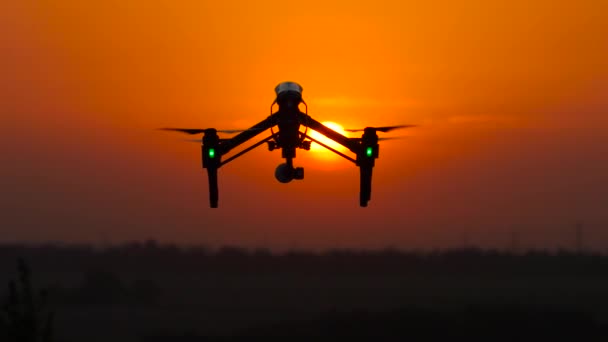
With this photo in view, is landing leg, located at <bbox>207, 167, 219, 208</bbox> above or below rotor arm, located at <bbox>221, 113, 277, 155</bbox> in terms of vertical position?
below

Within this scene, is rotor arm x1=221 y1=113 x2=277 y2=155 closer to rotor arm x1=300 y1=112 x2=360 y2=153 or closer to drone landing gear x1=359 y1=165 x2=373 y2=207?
rotor arm x1=300 y1=112 x2=360 y2=153

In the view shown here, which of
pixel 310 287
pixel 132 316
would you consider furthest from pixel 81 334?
pixel 310 287

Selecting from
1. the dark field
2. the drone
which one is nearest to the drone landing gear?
the drone

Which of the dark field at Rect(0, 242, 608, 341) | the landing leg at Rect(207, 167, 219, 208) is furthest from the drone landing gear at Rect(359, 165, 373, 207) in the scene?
the dark field at Rect(0, 242, 608, 341)

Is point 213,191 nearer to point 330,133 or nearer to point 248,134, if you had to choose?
point 248,134

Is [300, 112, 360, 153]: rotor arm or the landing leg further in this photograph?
the landing leg

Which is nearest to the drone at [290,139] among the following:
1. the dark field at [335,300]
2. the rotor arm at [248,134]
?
the rotor arm at [248,134]
